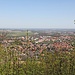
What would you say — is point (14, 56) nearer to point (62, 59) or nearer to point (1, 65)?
point (1, 65)

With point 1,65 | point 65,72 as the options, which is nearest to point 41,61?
point 65,72

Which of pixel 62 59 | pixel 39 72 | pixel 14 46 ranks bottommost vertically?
pixel 39 72

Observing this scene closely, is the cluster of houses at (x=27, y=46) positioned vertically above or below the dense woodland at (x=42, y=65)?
above

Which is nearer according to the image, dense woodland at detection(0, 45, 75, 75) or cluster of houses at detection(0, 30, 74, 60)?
dense woodland at detection(0, 45, 75, 75)

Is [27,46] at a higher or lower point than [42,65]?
higher

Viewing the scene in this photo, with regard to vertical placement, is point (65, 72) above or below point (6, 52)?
below

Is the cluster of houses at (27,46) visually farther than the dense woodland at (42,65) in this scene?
Yes

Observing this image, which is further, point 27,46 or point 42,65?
point 42,65

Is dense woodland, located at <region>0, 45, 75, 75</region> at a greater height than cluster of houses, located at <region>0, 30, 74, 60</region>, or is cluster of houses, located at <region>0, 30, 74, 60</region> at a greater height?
cluster of houses, located at <region>0, 30, 74, 60</region>
